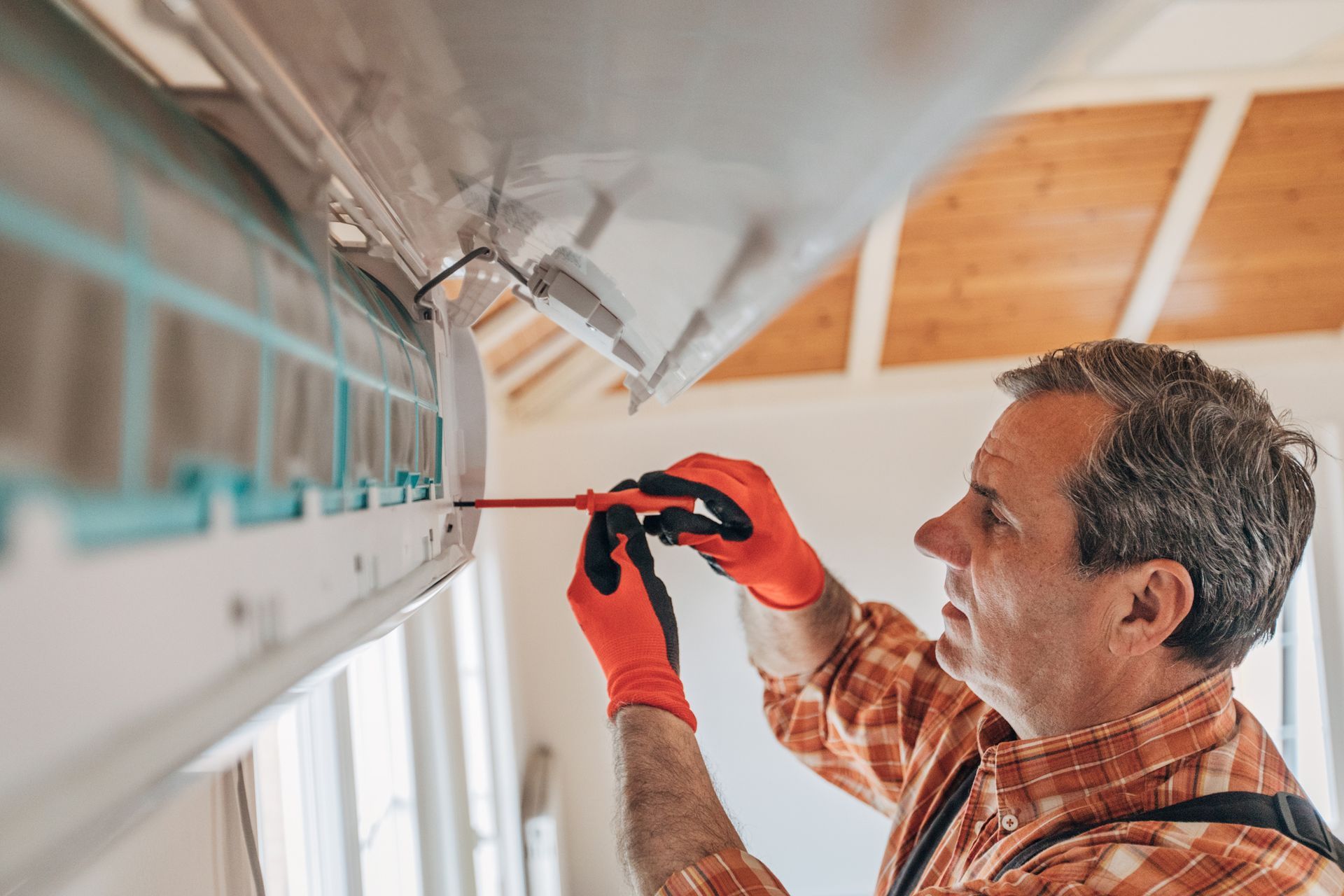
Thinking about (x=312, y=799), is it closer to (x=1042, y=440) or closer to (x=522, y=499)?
(x=522, y=499)

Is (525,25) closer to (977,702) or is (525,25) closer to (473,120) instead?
(473,120)

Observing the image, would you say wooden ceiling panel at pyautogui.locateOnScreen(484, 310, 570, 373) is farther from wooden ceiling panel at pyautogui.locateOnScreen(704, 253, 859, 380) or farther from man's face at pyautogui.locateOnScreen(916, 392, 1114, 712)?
man's face at pyautogui.locateOnScreen(916, 392, 1114, 712)

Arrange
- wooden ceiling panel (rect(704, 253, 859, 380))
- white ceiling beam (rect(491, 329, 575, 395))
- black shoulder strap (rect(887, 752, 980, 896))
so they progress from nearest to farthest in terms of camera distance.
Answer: black shoulder strap (rect(887, 752, 980, 896)) → white ceiling beam (rect(491, 329, 575, 395)) → wooden ceiling panel (rect(704, 253, 859, 380))

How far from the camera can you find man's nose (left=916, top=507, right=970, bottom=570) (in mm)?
1197

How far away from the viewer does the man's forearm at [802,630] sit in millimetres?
1516

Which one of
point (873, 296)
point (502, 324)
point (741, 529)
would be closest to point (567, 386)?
point (873, 296)

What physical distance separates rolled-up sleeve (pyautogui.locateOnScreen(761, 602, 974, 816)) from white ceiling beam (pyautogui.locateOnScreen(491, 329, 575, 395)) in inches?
98.1

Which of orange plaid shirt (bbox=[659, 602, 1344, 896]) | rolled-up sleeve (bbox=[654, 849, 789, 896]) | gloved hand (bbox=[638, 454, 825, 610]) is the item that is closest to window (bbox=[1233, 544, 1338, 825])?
orange plaid shirt (bbox=[659, 602, 1344, 896])

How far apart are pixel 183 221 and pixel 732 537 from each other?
95 centimetres

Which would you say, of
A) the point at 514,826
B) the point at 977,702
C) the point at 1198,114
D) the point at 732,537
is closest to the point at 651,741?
the point at 732,537

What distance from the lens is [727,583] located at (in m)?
5.06

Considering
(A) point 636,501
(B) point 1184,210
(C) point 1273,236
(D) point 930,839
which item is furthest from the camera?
(C) point 1273,236

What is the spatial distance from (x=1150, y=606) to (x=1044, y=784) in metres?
0.23

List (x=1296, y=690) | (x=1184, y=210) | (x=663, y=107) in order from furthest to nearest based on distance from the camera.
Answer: (x=1296, y=690) < (x=1184, y=210) < (x=663, y=107)
